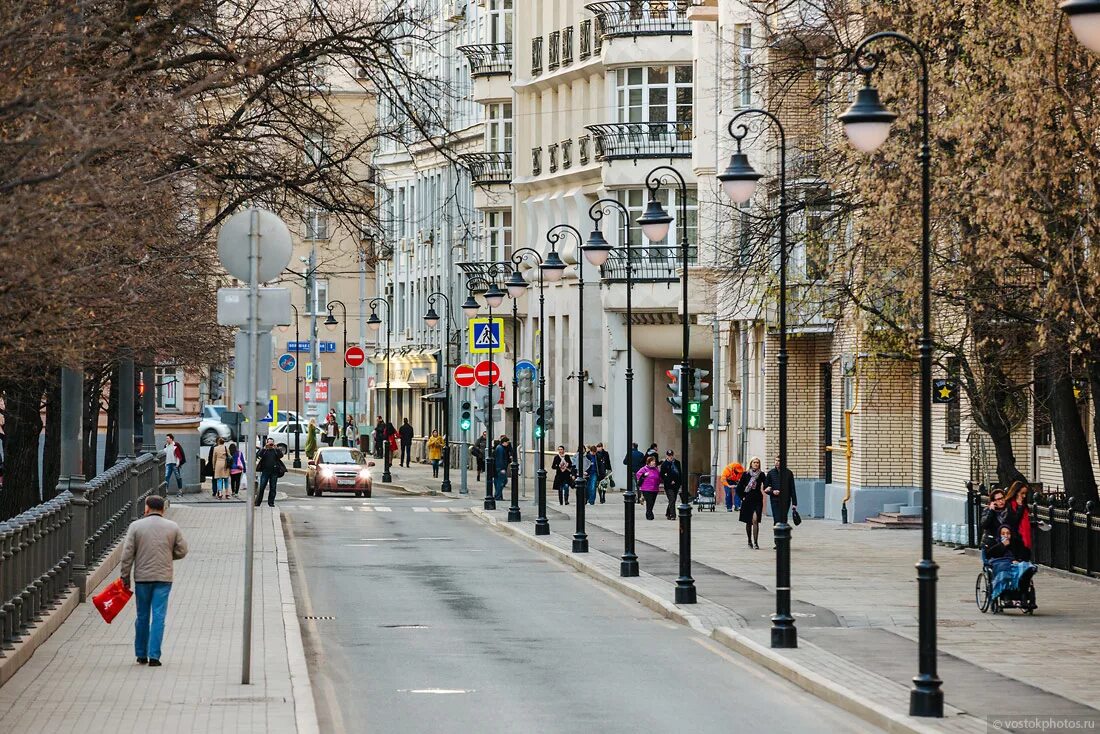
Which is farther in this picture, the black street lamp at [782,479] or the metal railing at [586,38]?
the metal railing at [586,38]

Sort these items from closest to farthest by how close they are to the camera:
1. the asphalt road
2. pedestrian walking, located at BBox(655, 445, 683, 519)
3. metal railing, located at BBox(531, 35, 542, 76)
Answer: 1. the asphalt road
2. pedestrian walking, located at BBox(655, 445, 683, 519)
3. metal railing, located at BBox(531, 35, 542, 76)

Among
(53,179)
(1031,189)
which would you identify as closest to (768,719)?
(53,179)

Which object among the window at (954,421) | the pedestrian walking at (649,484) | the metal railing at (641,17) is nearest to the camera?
the window at (954,421)

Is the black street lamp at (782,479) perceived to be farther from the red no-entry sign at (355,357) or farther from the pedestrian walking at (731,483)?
the red no-entry sign at (355,357)

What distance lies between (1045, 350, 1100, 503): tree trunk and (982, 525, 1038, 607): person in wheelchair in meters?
6.14

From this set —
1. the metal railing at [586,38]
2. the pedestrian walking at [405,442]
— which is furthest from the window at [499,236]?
the metal railing at [586,38]

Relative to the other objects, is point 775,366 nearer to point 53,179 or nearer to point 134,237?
point 134,237

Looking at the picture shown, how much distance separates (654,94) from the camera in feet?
209

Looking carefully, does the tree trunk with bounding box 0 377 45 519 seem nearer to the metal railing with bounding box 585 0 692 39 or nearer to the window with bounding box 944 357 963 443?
the window with bounding box 944 357 963 443

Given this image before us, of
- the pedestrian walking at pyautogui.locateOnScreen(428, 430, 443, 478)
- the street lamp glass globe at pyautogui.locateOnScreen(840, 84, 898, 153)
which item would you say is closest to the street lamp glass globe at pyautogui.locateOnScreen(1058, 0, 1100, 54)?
Answer: the street lamp glass globe at pyautogui.locateOnScreen(840, 84, 898, 153)

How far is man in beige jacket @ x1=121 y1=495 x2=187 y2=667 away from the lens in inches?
724

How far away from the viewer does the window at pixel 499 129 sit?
3049 inches

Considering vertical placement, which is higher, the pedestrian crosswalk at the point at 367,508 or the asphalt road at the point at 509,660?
the pedestrian crosswalk at the point at 367,508

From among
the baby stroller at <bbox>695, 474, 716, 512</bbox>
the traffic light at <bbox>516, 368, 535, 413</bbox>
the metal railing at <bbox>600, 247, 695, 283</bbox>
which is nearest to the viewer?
the baby stroller at <bbox>695, 474, 716, 512</bbox>
